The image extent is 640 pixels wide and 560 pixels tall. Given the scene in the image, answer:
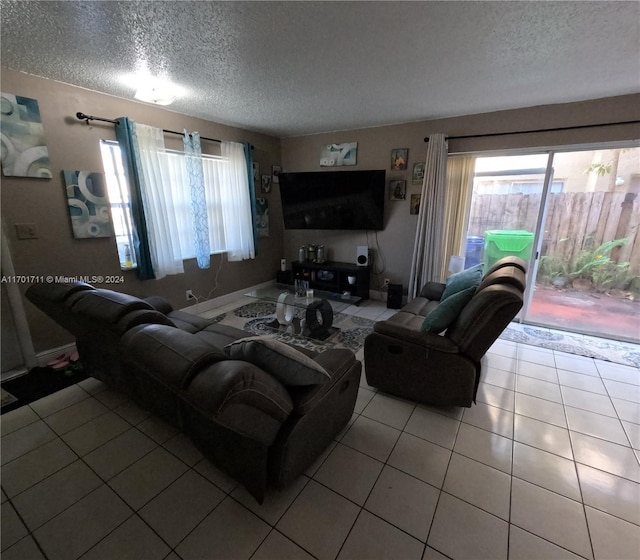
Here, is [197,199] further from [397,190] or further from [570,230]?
[570,230]

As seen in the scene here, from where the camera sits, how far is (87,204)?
2.74 m

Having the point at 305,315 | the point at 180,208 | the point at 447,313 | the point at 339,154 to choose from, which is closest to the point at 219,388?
the point at 447,313

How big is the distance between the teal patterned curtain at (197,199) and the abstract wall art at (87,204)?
0.92 m

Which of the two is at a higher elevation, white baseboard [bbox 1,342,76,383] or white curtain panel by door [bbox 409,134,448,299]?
white curtain panel by door [bbox 409,134,448,299]

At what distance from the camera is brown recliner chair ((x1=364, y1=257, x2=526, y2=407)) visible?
5.76 ft

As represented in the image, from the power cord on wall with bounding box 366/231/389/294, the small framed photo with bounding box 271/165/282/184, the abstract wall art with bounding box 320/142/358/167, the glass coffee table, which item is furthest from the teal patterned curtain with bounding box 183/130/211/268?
the power cord on wall with bounding box 366/231/389/294

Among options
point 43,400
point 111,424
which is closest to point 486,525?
point 111,424

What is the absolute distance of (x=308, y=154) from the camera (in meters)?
4.59

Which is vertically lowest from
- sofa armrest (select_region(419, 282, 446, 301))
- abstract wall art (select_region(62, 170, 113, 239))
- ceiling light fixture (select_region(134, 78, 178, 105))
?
sofa armrest (select_region(419, 282, 446, 301))

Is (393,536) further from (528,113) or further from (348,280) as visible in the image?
(528,113)

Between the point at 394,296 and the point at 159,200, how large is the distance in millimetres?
3111

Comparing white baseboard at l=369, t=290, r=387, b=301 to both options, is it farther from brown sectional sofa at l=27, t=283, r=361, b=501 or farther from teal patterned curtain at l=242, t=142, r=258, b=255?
brown sectional sofa at l=27, t=283, r=361, b=501

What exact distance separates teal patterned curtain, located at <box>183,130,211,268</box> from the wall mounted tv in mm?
1210

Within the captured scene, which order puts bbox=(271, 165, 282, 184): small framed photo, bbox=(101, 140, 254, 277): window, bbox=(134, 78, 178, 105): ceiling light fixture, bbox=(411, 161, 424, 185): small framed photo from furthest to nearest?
bbox=(271, 165, 282, 184): small framed photo, bbox=(411, 161, 424, 185): small framed photo, bbox=(101, 140, 254, 277): window, bbox=(134, 78, 178, 105): ceiling light fixture
